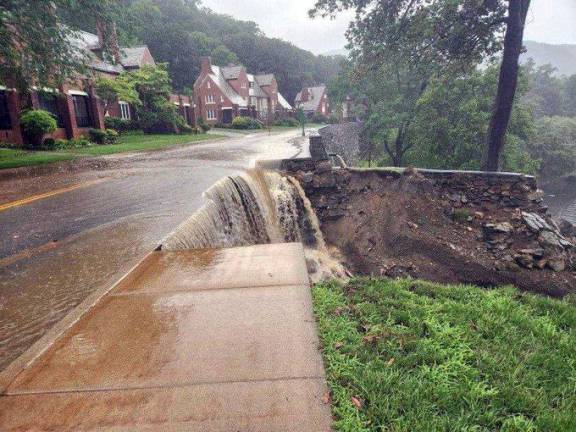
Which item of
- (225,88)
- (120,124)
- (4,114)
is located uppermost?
(225,88)

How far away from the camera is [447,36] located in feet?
42.5

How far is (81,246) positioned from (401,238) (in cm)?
967

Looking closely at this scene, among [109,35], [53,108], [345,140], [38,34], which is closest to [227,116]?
[345,140]

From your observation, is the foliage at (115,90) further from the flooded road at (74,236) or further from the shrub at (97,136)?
the flooded road at (74,236)

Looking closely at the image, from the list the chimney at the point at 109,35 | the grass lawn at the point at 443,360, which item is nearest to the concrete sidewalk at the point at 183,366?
the grass lawn at the point at 443,360

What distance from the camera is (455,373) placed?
252 centimetres

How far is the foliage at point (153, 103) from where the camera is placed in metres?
28.7

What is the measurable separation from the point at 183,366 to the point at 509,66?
1424 cm

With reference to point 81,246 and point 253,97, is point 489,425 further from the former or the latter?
point 253,97

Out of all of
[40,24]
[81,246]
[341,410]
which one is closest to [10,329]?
[81,246]

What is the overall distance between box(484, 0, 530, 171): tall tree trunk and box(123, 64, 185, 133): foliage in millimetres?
23962

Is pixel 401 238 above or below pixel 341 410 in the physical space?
below

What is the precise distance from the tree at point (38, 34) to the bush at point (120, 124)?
1570 centimetres

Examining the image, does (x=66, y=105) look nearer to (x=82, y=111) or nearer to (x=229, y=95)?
(x=82, y=111)
